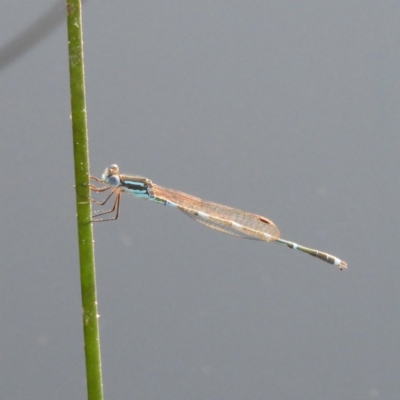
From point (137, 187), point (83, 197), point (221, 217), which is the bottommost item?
point (83, 197)

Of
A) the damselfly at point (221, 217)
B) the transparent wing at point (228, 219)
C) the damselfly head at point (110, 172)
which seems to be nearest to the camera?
the damselfly head at point (110, 172)

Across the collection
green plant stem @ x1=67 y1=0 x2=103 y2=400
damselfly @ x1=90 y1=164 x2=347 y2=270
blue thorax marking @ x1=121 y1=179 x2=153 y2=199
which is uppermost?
damselfly @ x1=90 y1=164 x2=347 y2=270

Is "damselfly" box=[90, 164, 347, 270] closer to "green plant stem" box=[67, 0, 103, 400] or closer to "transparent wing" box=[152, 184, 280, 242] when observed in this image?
"transparent wing" box=[152, 184, 280, 242]

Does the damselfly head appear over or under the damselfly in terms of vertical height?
under

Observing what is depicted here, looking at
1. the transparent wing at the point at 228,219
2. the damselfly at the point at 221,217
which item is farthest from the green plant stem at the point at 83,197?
the transparent wing at the point at 228,219

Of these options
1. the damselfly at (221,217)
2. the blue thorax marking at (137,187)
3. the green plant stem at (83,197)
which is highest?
the damselfly at (221,217)

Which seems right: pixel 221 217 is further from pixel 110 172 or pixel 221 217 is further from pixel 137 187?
pixel 110 172

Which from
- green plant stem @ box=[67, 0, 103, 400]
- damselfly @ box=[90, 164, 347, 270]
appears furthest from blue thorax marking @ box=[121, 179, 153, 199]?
green plant stem @ box=[67, 0, 103, 400]

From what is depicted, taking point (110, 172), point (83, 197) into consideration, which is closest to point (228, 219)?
point (110, 172)

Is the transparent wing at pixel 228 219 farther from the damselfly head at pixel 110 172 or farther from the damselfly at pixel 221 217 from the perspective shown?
the damselfly head at pixel 110 172
